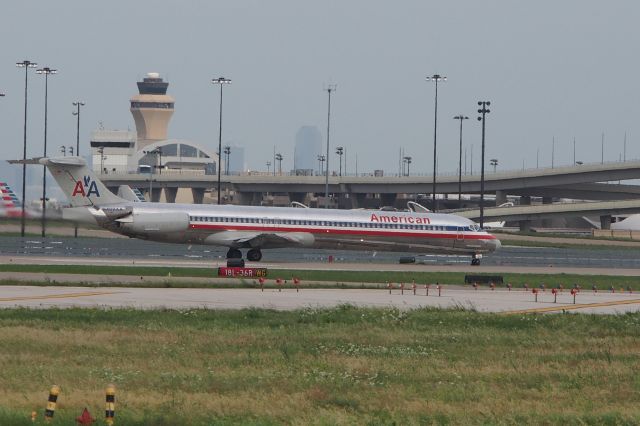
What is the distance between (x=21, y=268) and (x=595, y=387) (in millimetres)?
40305

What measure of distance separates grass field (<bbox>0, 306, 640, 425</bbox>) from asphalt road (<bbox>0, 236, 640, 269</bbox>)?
35408 millimetres

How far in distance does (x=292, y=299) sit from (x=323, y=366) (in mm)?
18994

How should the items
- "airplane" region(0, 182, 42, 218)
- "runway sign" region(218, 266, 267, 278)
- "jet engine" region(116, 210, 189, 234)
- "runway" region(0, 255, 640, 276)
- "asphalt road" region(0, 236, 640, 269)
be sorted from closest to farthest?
"airplane" region(0, 182, 42, 218), "runway sign" region(218, 266, 267, 278), "runway" region(0, 255, 640, 276), "jet engine" region(116, 210, 189, 234), "asphalt road" region(0, 236, 640, 269)

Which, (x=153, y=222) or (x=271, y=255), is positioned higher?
(x=153, y=222)

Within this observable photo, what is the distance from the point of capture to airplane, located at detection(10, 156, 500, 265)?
2776 inches

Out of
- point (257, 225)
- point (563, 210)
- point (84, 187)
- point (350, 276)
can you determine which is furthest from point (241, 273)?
point (563, 210)

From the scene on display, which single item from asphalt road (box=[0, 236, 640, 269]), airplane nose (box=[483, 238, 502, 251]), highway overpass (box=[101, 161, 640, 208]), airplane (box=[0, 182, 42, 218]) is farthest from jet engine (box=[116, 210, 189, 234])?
highway overpass (box=[101, 161, 640, 208])

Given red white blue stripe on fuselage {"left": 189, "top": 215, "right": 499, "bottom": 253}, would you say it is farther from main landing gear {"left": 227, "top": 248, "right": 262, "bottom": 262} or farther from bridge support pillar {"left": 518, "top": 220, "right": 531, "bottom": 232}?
bridge support pillar {"left": 518, "top": 220, "right": 531, "bottom": 232}

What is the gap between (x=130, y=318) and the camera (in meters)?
39.4

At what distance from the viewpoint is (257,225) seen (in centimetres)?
7381

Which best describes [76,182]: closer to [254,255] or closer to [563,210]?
[254,255]

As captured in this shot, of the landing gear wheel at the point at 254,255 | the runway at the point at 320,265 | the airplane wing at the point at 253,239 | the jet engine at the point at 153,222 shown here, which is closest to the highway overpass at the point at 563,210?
the runway at the point at 320,265

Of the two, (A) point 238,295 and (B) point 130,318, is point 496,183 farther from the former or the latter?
(B) point 130,318

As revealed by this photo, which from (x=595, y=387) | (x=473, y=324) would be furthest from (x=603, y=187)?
(x=595, y=387)
